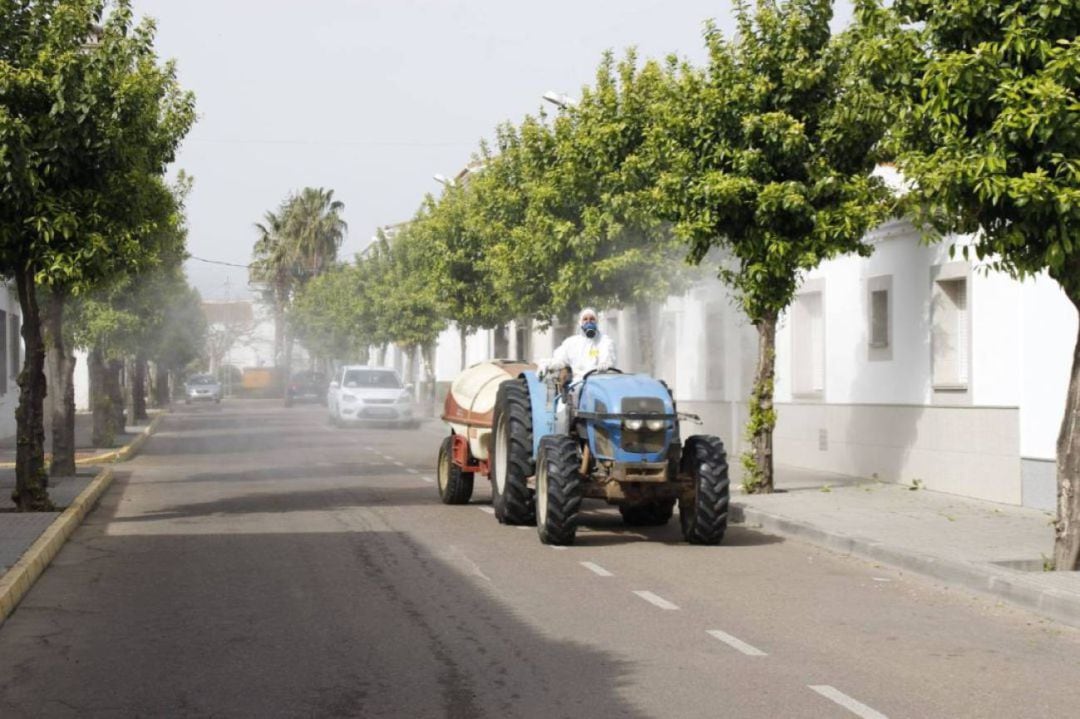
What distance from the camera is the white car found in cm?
4606

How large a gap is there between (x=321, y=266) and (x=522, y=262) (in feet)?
256

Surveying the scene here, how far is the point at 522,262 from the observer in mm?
29141

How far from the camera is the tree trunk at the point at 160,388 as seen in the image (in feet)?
247

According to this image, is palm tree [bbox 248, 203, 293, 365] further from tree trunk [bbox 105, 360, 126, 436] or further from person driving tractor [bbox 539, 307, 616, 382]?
person driving tractor [bbox 539, 307, 616, 382]

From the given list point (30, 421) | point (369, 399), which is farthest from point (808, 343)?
point (369, 399)

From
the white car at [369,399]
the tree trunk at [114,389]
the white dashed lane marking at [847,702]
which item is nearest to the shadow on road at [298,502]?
the white dashed lane marking at [847,702]

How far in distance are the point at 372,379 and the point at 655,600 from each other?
3708 cm

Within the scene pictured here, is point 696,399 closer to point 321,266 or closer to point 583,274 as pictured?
point 583,274

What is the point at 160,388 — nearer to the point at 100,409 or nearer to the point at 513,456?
the point at 100,409

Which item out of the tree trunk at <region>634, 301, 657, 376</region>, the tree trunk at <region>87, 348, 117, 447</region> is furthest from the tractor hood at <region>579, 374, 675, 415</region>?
the tree trunk at <region>87, 348, 117, 447</region>

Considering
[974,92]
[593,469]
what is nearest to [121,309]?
[593,469]

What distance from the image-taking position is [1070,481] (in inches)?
473

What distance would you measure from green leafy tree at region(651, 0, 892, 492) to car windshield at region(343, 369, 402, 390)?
1156 inches

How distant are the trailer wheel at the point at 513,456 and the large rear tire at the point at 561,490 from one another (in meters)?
1.12
